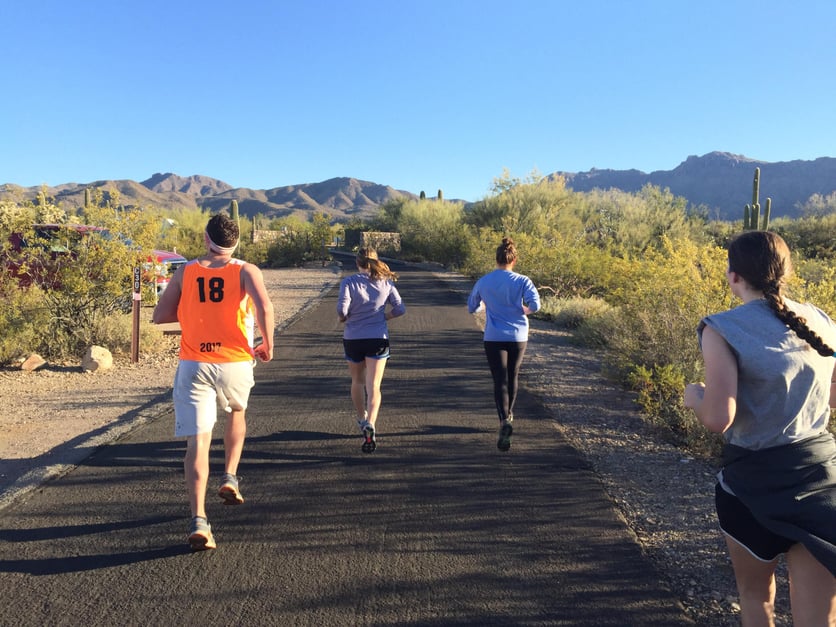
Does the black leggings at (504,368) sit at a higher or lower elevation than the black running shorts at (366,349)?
lower

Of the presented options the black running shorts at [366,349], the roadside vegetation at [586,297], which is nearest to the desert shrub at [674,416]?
the roadside vegetation at [586,297]

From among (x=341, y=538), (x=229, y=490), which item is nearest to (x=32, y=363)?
(x=229, y=490)

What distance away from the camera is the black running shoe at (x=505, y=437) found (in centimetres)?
575

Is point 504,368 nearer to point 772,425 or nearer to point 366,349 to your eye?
point 366,349

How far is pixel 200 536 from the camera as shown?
3.77 m

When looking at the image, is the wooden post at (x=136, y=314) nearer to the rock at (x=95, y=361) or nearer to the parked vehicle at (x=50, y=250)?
the rock at (x=95, y=361)

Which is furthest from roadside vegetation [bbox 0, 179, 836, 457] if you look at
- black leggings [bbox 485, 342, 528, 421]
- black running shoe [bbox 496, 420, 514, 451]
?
black running shoe [bbox 496, 420, 514, 451]

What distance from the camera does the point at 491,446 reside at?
588cm

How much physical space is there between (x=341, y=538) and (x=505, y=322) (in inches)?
110

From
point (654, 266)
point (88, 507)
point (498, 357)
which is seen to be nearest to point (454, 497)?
point (498, 357)

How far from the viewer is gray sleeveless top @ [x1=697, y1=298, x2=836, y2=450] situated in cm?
225

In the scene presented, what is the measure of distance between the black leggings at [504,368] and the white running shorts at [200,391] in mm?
2768

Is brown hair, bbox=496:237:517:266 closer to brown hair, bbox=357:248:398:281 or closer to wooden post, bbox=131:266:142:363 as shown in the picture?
brown hair, bbox=357:248:398:281

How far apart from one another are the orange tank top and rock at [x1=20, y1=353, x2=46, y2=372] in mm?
6898
